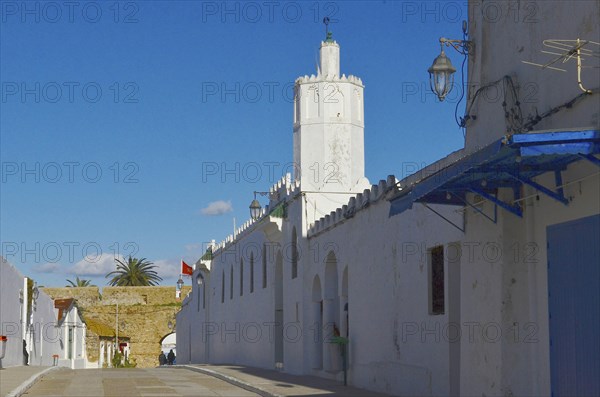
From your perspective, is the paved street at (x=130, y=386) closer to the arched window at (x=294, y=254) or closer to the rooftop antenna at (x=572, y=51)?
the arched window at (x=294, y=254)

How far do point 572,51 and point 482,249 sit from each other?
2.93 m

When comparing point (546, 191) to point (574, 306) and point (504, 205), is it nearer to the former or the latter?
point (504, 205)

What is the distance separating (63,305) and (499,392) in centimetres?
3773

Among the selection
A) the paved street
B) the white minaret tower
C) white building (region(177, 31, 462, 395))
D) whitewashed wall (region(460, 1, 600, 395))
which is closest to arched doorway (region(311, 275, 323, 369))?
white building (region(177, 31, 462, 395))

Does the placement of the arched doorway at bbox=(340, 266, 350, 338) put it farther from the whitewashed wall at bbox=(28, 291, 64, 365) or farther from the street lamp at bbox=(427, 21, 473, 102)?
the whitewashed wall at bbox=(28, 291, 64, 365)

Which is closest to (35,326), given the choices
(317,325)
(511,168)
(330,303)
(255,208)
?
(255,208)

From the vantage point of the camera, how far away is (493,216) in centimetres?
1120

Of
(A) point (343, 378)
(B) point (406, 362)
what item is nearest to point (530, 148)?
(B) point (406, 362)

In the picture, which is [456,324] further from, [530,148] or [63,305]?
[63,305]

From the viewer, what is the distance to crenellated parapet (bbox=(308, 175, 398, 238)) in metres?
17.6

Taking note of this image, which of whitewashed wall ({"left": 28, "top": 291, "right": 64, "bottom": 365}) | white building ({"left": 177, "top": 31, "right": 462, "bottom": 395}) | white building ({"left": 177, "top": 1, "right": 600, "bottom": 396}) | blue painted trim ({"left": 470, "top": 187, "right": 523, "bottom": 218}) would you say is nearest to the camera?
white building ({"left": 177, "top": 1, "right": 600, "bottom": 396})

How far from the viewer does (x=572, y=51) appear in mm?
9438

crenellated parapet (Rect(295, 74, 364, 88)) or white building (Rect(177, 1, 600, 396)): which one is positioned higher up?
crenellated parapet (Rect(295, 74, 364, 88))

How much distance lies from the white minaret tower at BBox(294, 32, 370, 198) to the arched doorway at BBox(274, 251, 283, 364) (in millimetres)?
3073
